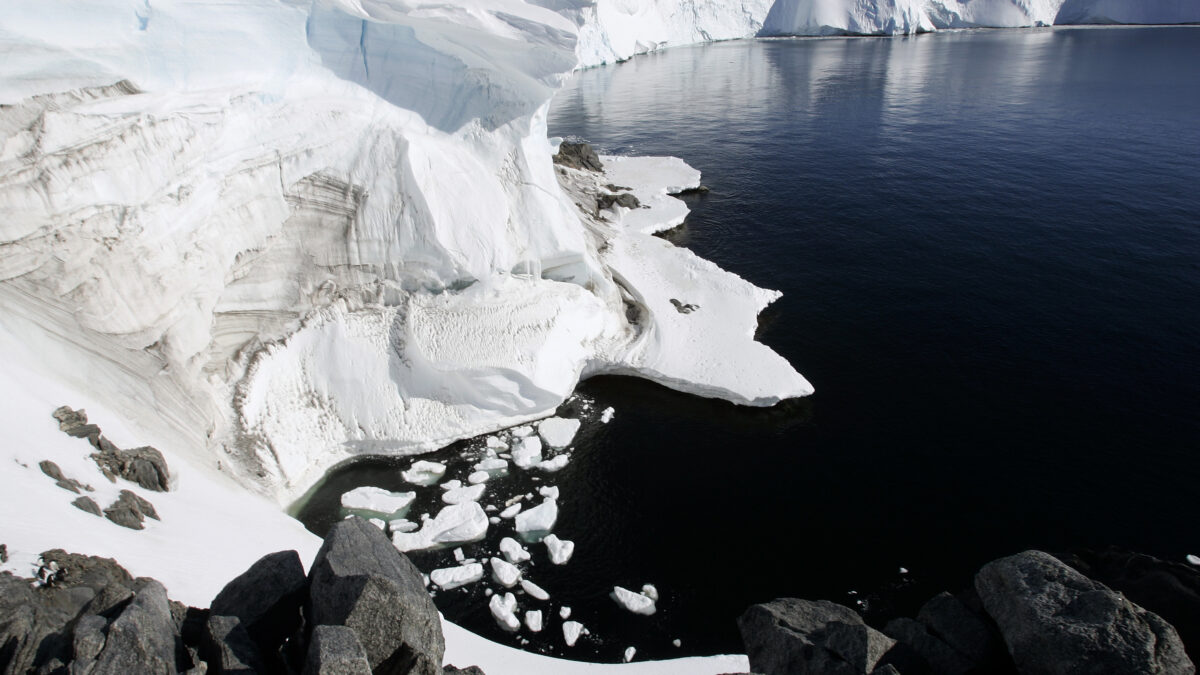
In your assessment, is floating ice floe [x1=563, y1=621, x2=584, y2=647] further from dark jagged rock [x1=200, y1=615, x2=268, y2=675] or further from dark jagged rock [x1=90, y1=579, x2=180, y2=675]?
dark jagged rock [x1=90, y1=579, x2=180, y2=675]

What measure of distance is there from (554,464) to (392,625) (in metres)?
12.7

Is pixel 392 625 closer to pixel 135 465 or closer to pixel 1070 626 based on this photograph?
pixel 1070 626

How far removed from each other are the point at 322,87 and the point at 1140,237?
3630 cm

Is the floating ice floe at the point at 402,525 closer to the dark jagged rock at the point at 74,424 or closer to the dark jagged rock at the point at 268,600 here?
the dark jagged rock at the point at 74,424

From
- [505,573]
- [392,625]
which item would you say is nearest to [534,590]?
[505,573]

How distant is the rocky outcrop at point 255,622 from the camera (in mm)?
6812

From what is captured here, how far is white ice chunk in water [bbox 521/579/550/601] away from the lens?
1605cm

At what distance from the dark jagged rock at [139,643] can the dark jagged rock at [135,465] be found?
27.7 feet

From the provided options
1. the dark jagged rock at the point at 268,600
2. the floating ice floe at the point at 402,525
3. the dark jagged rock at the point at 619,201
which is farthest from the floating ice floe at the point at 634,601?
the dark jagged rock at the point at 619,201

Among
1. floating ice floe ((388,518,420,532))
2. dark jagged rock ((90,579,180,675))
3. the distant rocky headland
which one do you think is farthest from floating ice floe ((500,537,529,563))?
dark jagged rock ((90,579,180,675))

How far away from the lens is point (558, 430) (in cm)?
2153

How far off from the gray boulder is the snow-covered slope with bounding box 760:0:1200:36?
119m

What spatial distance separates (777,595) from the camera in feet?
52.8

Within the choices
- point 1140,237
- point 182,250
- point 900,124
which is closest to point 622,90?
point 900,124
